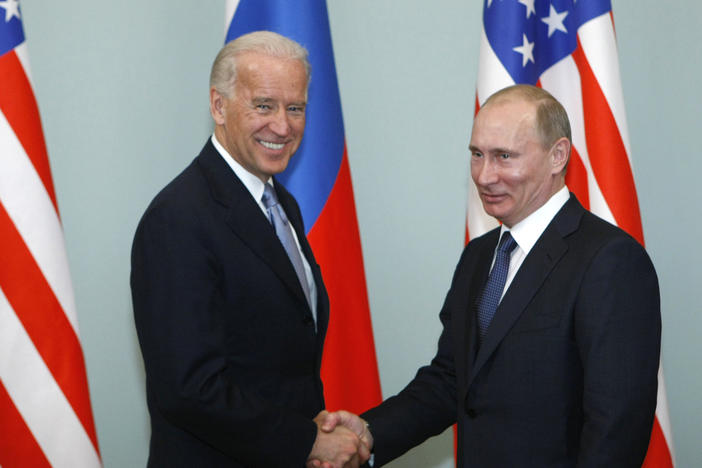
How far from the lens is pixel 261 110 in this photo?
200cm

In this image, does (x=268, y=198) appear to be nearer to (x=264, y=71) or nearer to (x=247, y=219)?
(x=247, y=219)

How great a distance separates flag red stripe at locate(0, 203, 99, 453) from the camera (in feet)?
7.72

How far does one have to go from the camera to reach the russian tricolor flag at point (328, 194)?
2.69m

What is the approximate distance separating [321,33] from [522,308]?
1409 mm

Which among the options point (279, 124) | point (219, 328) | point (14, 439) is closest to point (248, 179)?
point (279, 124)

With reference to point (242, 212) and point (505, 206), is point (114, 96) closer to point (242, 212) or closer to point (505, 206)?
point (242, 212)

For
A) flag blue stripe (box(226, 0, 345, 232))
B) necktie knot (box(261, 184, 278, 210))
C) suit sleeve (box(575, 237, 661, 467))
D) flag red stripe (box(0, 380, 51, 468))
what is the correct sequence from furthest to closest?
1. flag blue stripe (box(226, 0, 345, 232))
2. flag red stripe (box(0, 380, 51, 468))
3. necktie knot (box(261, 184, 278, 210))
4. suit sleeve (box(575, 237, 661, 467))

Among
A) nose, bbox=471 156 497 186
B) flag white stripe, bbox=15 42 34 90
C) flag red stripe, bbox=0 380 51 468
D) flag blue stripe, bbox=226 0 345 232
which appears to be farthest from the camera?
flag blue stripe, bbox=226 0 345 232

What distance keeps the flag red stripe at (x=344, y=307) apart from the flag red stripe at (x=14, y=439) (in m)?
0.98

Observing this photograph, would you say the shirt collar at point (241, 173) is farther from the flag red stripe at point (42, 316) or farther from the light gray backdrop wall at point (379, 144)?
the light gray backdrop wall at point (379, 144)

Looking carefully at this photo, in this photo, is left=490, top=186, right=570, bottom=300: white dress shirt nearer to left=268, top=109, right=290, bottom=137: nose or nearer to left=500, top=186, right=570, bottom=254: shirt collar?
left=500, top=186, right=570, bottom=254: shirt collar

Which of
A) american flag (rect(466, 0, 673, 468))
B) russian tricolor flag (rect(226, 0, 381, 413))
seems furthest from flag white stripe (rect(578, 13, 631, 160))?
russian tricolor flag (rect(226, 0, 381, 413))

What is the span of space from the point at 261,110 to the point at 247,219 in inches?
11.9

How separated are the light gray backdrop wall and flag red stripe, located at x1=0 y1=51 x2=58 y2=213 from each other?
59 cm
